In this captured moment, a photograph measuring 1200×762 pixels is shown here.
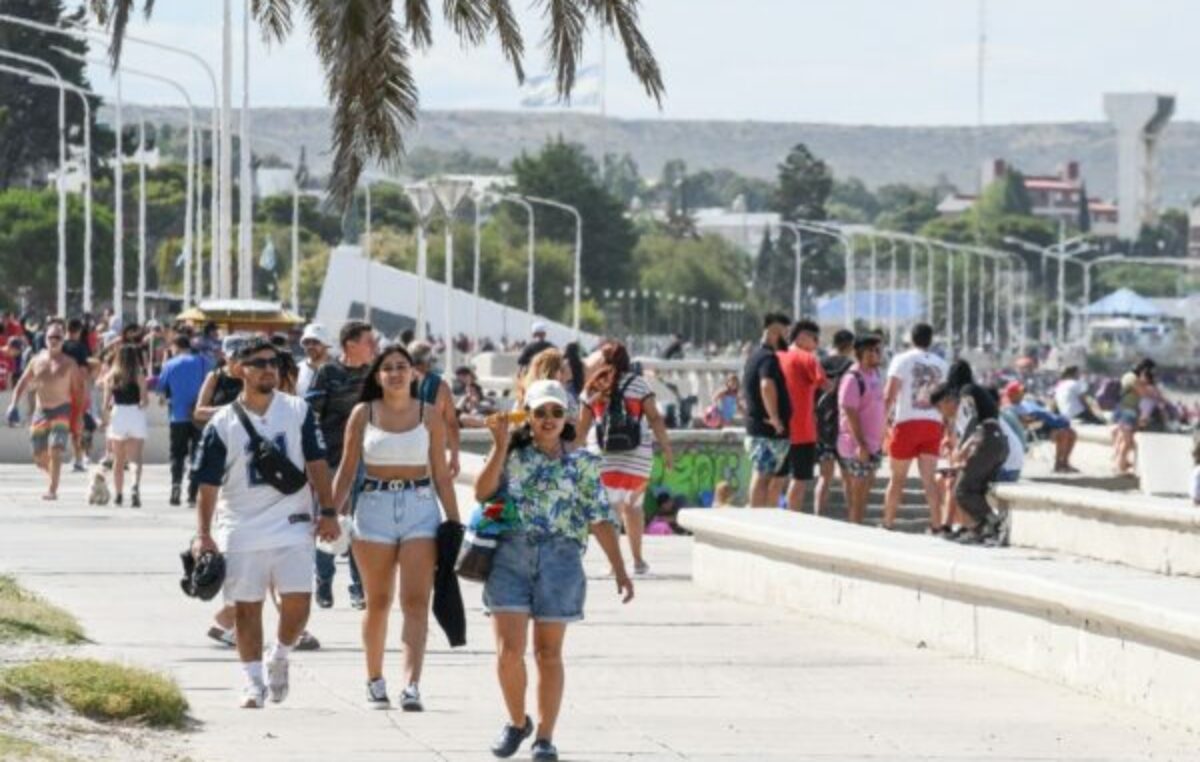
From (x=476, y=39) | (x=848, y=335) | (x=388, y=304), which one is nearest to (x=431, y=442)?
(x=476, y=39)

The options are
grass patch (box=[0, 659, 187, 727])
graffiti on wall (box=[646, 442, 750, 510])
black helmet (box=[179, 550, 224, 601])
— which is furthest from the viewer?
graffiti on wall (box=[646, 442, 750, 510])

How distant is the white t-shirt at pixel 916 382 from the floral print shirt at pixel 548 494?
38.7 feet

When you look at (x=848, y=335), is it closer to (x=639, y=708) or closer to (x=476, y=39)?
(x=476, y=39)

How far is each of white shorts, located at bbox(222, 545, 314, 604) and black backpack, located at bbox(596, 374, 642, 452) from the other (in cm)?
754

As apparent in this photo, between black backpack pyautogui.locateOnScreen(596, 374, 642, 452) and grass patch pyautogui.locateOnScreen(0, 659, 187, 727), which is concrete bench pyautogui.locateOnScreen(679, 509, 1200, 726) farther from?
grass patch pyautogui.locateOnScreen(0, 659, 187, 727)

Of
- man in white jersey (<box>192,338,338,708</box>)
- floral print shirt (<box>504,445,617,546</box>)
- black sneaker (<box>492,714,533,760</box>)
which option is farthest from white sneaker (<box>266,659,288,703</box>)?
floral print shirt (<box>504,445,617,546</box>)

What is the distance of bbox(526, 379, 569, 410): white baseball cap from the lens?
13117mm

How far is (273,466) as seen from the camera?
1413 centimetres

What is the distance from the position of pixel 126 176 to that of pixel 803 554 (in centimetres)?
15860

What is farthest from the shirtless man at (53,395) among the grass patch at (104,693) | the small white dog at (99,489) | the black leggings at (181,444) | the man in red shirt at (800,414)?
the grass patch at (104,693)

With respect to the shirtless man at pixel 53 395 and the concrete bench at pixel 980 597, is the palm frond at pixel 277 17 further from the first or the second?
the shirtless man at pixel 53 395

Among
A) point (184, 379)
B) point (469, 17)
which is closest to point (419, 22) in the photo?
point (469, 17)

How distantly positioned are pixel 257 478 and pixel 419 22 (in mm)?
3095

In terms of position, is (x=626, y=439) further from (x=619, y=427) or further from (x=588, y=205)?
(x=588, y=205)
